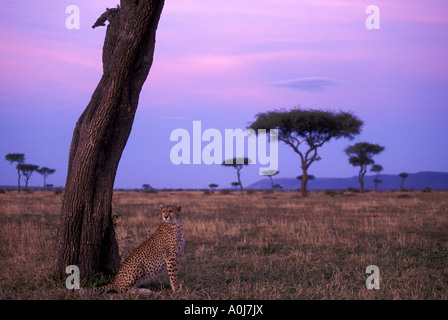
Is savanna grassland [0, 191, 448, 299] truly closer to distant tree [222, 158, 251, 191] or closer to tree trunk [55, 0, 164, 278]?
tree trunk [55, 0, 164, 278]

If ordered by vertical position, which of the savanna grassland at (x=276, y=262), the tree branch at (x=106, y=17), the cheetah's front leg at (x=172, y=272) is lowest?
the savanna grassland at (x=276, y=262)

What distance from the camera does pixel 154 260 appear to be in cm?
593

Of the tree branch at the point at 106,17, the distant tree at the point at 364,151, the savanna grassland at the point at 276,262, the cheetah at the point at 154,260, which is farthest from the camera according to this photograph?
the distant tree at the point at 364,151

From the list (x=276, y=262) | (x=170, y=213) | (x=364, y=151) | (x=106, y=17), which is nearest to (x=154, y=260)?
(x=170, y=213)

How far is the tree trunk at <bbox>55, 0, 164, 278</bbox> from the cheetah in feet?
2.92

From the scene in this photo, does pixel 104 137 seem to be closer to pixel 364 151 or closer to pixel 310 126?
pixel 310 126

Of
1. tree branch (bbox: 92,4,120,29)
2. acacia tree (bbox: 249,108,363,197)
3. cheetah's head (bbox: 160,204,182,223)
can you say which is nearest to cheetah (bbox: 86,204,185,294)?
cheetah's head (bbox: 160,204,182,223)

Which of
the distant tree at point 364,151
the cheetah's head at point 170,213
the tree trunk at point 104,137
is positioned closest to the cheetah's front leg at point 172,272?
the cheetah's head at point 170,213

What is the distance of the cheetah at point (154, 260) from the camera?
5730mm

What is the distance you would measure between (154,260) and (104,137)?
72.6 inches

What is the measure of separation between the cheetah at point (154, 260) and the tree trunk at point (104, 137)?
0.89 meters

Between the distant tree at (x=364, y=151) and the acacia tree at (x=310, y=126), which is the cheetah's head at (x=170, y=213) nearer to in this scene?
the acacia tree at (x=310, y=126)

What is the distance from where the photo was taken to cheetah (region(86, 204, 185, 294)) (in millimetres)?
5730
